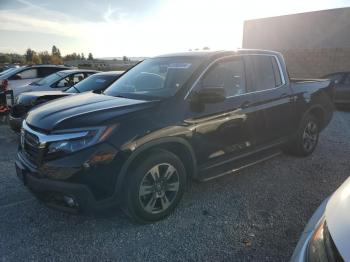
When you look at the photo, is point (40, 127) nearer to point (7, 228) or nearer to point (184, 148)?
point (7, 228)

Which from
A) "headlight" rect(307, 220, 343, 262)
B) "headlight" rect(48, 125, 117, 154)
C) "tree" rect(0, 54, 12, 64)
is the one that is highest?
"tree" rect(0, 54, 12, 64)

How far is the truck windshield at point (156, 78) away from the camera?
11.9 ft

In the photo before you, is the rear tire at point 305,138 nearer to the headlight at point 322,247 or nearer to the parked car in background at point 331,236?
the parked car in background at point 331,236

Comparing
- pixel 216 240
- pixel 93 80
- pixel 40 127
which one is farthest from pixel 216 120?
pixel 93 80

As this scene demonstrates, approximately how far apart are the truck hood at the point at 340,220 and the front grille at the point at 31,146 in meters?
2.47

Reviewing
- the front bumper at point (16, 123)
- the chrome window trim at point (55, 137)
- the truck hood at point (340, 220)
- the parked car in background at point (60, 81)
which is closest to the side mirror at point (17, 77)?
the parked car in background at point (60, 81)

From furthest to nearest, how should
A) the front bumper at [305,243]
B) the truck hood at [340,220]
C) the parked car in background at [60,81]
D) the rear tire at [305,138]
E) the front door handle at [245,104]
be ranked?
the parked car in background at [60,81] < the rear tire at [305,138] < the front door handle at [245,104] < the front bumper at [305,243] < the truck hood at [340,220]

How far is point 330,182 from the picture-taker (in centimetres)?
441

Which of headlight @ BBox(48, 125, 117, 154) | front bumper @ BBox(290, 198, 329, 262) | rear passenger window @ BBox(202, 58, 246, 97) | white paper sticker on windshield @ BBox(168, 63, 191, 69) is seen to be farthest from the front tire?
front bumper @ BBox(290, 198, 329, 262)

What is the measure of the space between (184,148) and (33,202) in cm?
195

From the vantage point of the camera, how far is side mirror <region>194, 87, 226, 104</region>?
133 inches

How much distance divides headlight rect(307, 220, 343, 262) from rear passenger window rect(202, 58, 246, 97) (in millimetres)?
2202

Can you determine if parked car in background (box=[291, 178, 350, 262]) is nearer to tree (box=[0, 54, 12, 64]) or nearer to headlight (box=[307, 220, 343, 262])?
headlight (box=[307, 220, 343, 262])

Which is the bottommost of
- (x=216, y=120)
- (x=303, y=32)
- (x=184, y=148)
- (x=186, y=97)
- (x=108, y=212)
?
(x=108, y=212)
